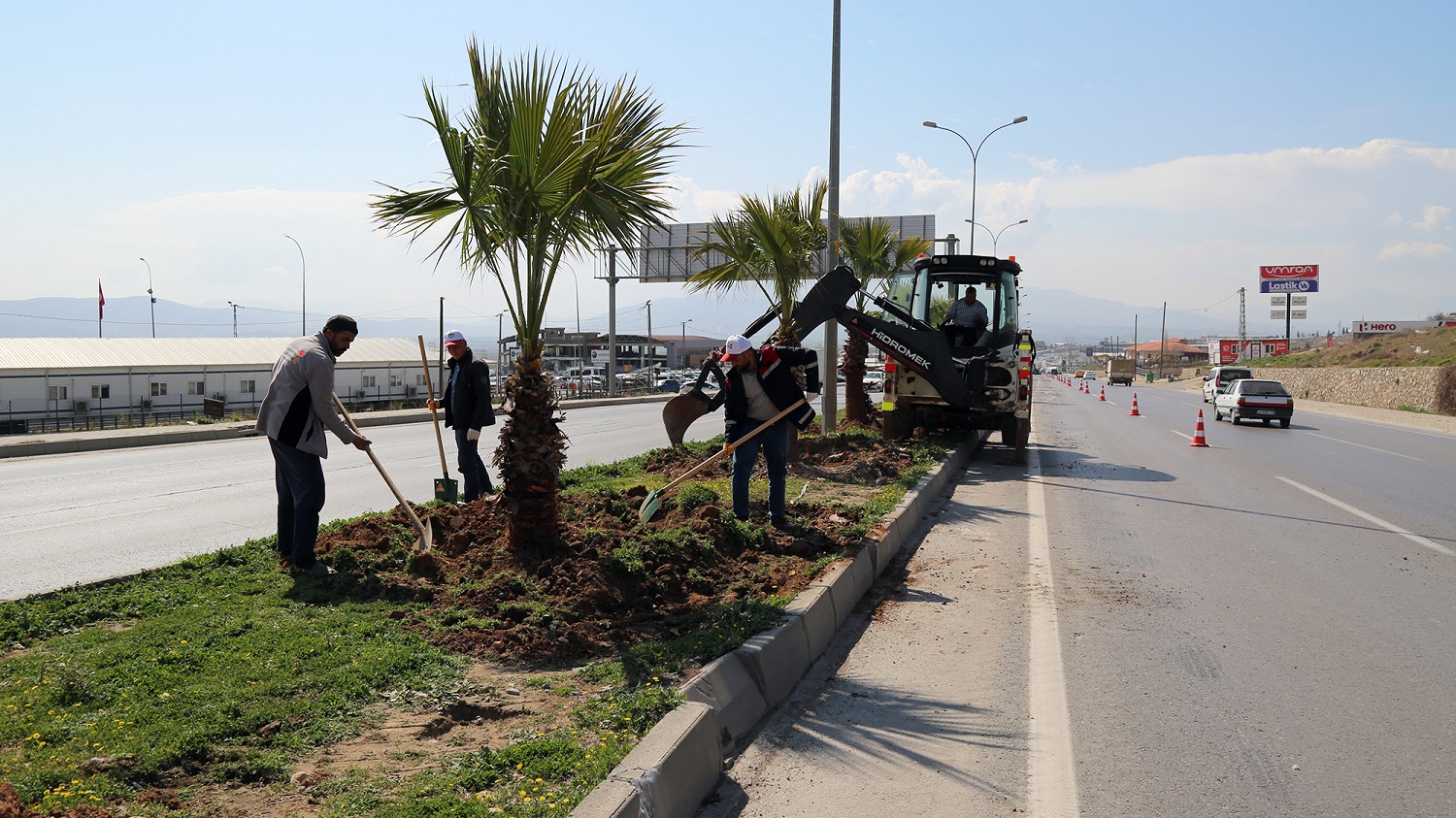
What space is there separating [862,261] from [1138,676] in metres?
15.2

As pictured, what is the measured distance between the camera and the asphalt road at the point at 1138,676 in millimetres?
3850

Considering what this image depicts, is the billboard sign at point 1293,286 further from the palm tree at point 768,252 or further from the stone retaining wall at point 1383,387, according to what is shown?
the palm tree at point 768,252

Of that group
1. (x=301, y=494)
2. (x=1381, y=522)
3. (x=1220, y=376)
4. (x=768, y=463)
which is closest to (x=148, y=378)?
(x=301, y=494)

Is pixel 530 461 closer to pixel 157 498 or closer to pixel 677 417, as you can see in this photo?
pixel 677 417

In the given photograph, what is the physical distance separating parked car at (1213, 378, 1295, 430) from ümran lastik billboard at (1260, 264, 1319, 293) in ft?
225

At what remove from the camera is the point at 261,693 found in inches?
A: 165

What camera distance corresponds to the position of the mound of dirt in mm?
5266

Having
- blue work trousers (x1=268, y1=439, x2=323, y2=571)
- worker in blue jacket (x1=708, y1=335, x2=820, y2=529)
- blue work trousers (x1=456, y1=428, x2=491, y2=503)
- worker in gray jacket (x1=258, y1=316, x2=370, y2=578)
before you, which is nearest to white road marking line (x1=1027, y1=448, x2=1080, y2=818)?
worker in blue jacket (x1=708, y1=335, x2=820, y2=529)

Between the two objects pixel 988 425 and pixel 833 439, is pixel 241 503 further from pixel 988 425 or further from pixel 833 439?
pixel 988 425

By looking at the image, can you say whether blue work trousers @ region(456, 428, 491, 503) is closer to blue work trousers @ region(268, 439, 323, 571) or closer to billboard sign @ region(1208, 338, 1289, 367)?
blue work trousers @ region(268, 439, 323, 571)

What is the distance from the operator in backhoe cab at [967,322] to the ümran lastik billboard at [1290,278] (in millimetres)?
82538

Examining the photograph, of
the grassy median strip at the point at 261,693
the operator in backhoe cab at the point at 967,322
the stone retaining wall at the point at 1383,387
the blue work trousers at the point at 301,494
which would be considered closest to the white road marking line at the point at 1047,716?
the grassy median strip at the point at 261,693

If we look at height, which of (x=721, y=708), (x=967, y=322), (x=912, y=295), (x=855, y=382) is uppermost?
(x=912, y=295)

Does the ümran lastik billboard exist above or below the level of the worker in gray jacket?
above
